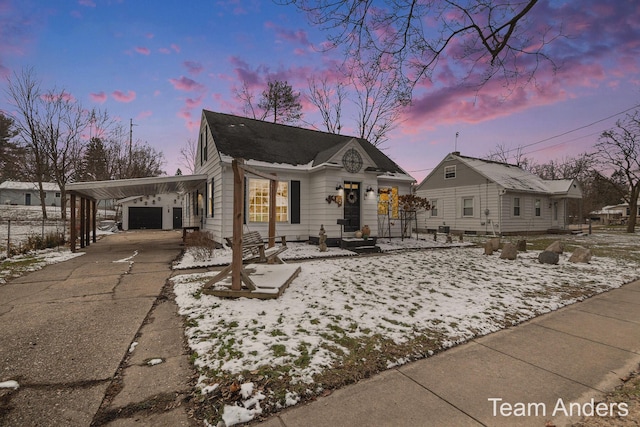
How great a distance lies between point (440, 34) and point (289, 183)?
7551mm

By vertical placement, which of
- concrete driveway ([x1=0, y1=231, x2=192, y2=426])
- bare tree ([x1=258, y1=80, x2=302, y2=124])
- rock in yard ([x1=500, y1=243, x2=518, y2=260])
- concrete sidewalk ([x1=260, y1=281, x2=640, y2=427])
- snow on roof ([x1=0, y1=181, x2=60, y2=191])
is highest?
bare tree ([x1=258, y1=80, x2=302, y2=124])

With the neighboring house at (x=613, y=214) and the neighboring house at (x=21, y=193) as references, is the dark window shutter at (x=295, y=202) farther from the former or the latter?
the neighboring house at (x=613, y=214)

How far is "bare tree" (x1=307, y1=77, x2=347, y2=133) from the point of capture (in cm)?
2469

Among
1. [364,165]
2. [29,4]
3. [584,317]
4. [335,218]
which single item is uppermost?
[29,4]

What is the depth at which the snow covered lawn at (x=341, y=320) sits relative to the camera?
241cm

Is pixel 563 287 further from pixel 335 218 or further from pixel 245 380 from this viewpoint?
pixel 335 218

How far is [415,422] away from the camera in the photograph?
1967mm

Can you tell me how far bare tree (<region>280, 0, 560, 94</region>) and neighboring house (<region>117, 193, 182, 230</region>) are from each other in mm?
22458

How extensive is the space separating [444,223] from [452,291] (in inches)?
716

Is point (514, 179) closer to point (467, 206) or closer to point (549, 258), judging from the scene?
point (467, 206)

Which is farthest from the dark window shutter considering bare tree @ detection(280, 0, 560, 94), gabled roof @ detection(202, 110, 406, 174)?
bare tree @ detection(280, 0, 560, 94)

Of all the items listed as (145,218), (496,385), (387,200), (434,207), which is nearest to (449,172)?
(434,207)

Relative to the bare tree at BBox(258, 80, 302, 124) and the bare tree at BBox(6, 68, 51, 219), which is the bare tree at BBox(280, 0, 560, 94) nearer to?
the bare tree at BBox(258, 80, 302, 124)

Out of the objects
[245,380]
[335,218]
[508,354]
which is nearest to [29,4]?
[335,218]
